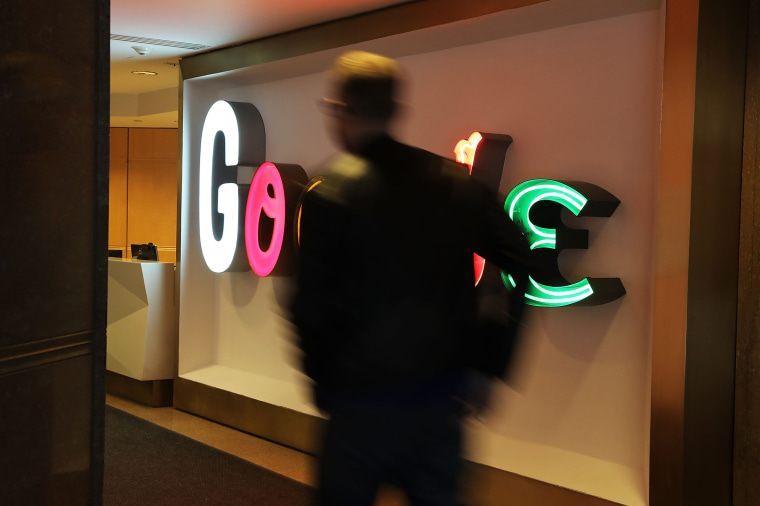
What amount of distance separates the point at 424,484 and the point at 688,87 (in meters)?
2.20

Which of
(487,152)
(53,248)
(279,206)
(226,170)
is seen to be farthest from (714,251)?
(226,170)

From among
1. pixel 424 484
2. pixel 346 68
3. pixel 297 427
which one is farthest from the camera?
pixel 297 427

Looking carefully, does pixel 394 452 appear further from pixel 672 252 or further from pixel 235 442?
pixel 235 442

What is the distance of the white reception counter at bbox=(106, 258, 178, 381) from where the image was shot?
589 centimetres

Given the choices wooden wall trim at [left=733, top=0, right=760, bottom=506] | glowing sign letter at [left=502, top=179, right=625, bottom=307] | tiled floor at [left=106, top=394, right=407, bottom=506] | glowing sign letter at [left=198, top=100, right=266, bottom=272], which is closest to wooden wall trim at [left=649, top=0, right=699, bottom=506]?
wooden wall trim at [left=733, top=0, right=760, bottom=506]

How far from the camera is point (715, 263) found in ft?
10.1

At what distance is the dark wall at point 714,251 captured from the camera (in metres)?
3.01

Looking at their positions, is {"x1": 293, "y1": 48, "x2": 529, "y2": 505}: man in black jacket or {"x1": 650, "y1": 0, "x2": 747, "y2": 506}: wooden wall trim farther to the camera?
{"x1": 650, "y1": 0, "x2": 747, "y2": 506}: wooden wall trim

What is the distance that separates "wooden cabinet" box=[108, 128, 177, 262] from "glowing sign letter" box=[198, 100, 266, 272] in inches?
158

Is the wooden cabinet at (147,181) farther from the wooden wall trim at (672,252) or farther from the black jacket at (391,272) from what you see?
the black jacket at (391,272)

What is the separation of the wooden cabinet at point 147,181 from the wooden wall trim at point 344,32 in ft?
12.7

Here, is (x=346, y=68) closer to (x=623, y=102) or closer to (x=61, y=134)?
(x=61, y=134)

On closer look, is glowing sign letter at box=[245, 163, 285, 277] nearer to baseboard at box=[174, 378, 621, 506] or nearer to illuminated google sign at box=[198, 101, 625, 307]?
illuminated google sign at box=[198, 101, 625, 307]

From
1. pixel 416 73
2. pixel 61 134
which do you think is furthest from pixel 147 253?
pixel 61 134
